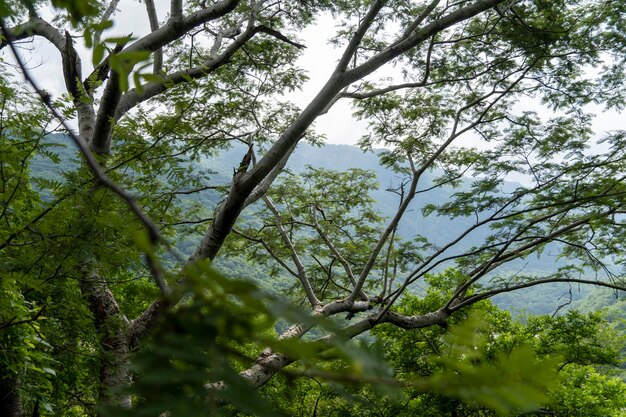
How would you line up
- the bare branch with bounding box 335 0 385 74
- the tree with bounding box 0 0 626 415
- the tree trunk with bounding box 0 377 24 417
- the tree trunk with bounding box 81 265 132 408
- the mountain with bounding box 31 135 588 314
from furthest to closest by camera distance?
the mountain with bounding box 31 135 588 314 → the bare branch with bounding box 335 0 385 74 → the tree trunk with bounding box 81 265 132 408 → the tree trunk with bounding box 0 377 24 417 → the tree with bounding box 0 0 626 415

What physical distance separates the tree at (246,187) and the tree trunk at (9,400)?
0.08 ft

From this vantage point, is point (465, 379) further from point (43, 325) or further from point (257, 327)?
point (43, 325)

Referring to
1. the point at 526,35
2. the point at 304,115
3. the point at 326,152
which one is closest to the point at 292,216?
the point at 304,115

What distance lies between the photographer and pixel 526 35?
5117mm

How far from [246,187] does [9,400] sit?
2.43 metres

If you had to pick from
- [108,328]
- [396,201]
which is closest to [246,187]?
[108,328]

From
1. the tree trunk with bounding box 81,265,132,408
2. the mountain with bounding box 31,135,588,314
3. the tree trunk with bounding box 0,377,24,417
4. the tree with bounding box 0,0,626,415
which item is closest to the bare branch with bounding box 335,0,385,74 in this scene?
the tree with bounding box 0,0,626,415

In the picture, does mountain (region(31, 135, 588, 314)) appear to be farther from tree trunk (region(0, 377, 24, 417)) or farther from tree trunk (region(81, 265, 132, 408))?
tree trunk (region(0, 377, 24, 417))

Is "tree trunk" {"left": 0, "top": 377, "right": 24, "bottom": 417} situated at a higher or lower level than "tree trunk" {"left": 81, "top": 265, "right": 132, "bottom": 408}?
Answer: lower

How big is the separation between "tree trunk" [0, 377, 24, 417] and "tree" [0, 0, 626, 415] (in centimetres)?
2

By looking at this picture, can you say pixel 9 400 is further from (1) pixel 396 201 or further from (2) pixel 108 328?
(1) pixel 396 201

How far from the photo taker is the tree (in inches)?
26.9

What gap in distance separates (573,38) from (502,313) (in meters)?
6.09

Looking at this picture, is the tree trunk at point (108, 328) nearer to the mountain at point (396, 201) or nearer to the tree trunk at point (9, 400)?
the tree trunk at point (9, 400)
